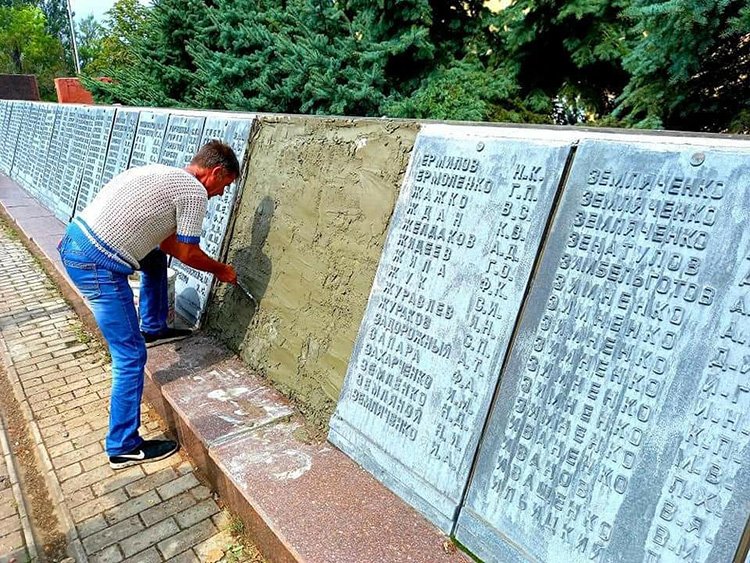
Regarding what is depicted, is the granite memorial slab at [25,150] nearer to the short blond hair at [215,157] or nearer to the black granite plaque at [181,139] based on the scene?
the black granite plaque at [181,139]

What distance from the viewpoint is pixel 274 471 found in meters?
2.32

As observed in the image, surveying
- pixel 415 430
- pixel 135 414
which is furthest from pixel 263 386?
pixel 415 430

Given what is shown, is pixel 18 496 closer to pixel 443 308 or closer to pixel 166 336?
pixel 166 336

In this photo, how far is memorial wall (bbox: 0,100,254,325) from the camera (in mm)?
3814

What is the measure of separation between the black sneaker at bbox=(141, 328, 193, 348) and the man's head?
1.20 m

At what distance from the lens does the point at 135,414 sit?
9.20 feet

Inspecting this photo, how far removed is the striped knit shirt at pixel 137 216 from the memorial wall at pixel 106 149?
35.3 inches

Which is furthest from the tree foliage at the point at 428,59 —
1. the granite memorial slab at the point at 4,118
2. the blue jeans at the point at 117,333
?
the granite memorial slab at the point at 4,118

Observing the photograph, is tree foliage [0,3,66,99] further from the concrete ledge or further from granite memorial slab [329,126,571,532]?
granite memorial slab [329,126,571,532]

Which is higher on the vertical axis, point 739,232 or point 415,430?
point 739,232

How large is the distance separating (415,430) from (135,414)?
1.58 m

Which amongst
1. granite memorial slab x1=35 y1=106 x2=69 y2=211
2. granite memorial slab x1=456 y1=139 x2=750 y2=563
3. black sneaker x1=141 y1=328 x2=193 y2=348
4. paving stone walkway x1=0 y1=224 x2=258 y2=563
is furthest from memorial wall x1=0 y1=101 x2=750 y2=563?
granite memorial slab x1=35 y1=106 x2=69 y2=211

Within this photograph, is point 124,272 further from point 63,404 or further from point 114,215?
point 63,404

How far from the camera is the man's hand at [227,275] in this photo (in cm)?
316
